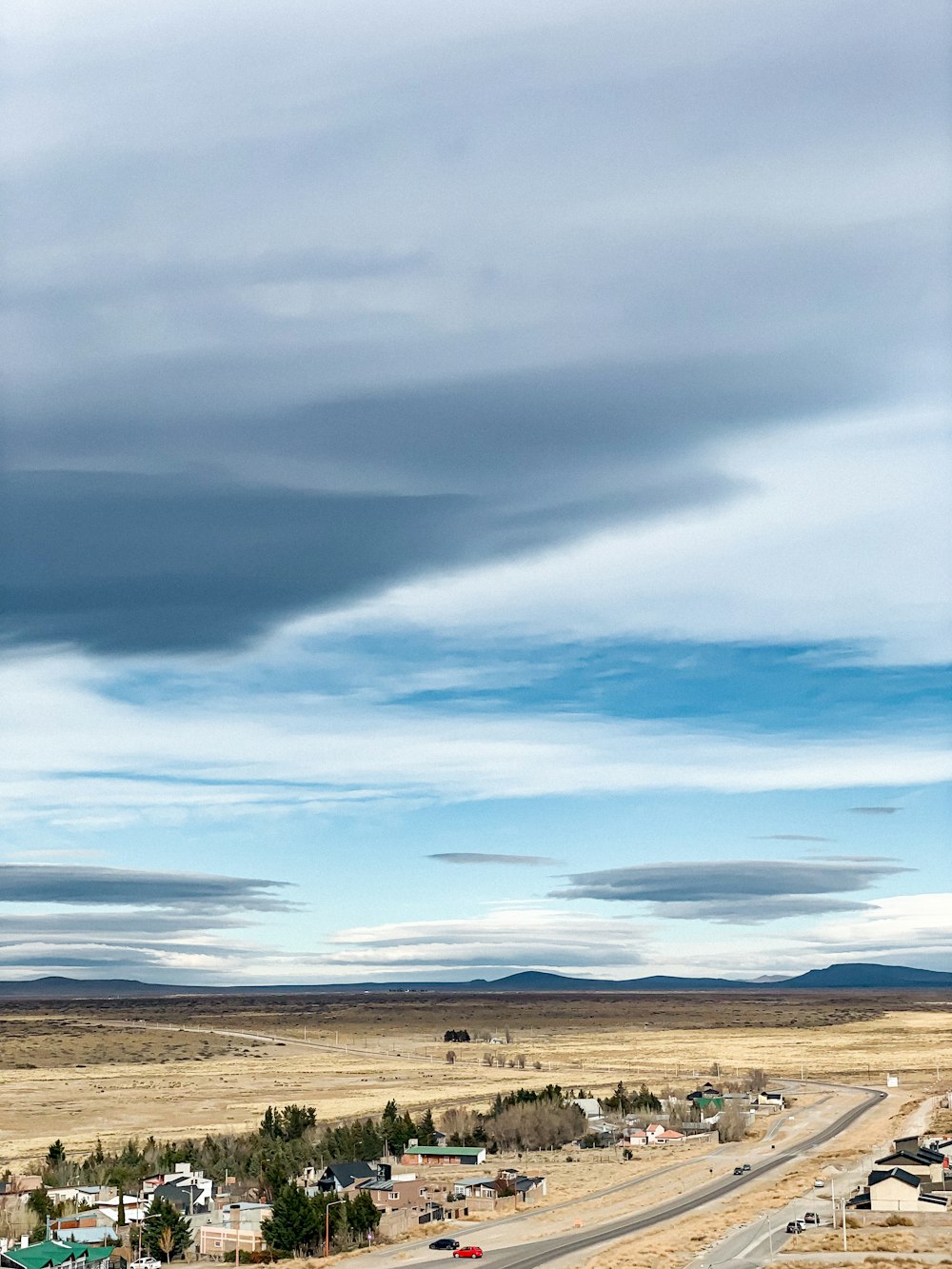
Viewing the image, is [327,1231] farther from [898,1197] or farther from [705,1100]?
[705,1100]

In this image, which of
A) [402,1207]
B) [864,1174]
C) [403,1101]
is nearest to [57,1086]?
[403,1101]

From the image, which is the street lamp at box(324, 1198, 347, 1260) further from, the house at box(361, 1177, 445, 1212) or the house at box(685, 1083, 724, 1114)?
the house at box(685, 1083, 724, 1114)

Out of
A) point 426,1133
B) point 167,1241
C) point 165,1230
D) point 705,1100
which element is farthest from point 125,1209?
point 705,1100

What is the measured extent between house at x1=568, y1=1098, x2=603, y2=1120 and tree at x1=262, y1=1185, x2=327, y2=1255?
64050 millimetres

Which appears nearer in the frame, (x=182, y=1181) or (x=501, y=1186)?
(x=182, y=1181)

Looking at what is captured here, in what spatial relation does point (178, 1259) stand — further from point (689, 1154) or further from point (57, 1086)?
point (57, 1086)

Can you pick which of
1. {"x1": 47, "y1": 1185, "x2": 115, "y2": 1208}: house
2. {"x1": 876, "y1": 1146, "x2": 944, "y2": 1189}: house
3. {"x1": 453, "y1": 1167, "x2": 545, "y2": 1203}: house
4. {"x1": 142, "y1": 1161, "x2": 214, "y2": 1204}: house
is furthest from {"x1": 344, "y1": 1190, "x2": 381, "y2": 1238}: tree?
{"x1": 876, "y1": 1146, "x2": 944, "y2": 1189}: house

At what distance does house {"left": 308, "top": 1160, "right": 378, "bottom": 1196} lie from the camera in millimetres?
103438

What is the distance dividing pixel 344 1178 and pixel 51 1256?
96.0 feet

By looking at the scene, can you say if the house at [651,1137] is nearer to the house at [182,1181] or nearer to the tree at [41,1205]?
the house at [182,1181]

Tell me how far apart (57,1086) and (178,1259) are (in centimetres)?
11459

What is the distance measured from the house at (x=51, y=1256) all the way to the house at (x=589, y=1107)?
73.2 m

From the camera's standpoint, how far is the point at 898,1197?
302 feet

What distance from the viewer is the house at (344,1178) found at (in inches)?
4072
